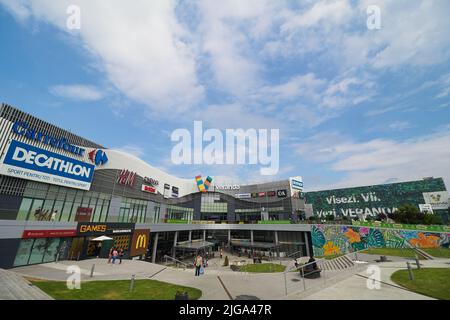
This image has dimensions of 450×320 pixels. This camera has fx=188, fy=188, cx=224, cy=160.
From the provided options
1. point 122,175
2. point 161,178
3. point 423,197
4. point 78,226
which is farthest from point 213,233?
point 423,197

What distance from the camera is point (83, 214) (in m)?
21.9

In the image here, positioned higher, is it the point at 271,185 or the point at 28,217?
the point at 271,185

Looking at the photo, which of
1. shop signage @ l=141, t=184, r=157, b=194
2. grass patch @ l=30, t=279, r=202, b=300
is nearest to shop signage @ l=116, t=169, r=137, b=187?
shop signage @ l=141, t=184, r=157, b=194

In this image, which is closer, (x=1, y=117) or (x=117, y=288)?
(x=117, y=288)

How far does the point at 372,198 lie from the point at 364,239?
3276 centimetres

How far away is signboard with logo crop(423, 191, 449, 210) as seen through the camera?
45.7 meters

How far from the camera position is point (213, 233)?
50875 millimetres

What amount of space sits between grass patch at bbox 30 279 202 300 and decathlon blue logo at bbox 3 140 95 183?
12.5m

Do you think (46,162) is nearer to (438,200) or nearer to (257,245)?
→ (257,245)

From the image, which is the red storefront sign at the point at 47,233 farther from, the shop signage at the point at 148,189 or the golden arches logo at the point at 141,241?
the shop signage at the point at 148,189

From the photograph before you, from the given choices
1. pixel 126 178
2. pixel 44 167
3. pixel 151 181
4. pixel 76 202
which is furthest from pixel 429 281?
pixel 151 181

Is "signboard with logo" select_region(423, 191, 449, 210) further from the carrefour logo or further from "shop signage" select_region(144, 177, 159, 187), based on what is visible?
the carrefour logo

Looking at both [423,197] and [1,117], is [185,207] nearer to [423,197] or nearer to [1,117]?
[1,117]
